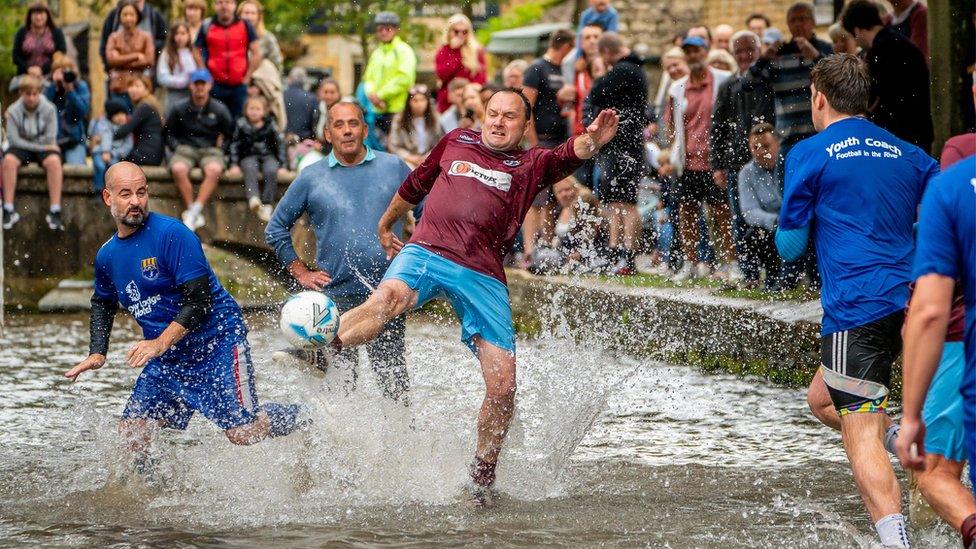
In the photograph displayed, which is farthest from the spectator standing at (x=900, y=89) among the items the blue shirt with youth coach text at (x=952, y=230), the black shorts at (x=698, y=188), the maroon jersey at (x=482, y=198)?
the blue shirt with youth coach text at (x=952, y=230)

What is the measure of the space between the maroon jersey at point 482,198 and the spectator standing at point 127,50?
11.6 meters

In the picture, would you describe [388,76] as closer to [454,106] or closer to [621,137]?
[454,106]

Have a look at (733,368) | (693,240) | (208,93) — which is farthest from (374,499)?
(208,93)

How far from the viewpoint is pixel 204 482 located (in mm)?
8062

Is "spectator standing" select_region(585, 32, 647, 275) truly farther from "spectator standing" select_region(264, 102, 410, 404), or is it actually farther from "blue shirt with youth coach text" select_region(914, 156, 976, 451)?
"blue shirt with youth coach text" select_region(914, 156, 976, 451)

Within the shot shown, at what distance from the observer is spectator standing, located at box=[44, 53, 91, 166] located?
19.2m

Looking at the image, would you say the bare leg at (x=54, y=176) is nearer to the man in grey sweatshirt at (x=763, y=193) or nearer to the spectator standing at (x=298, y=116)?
the spectator standing at (x=298, y=116)

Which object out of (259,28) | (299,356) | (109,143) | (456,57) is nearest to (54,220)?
(109,143)

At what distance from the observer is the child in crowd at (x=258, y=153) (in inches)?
719

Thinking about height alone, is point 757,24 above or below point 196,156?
above

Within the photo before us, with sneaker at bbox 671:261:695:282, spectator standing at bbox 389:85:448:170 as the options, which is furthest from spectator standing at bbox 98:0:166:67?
sneaker at bbox 671:261:695:282

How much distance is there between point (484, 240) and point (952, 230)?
3190 mm

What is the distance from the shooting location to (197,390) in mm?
7660

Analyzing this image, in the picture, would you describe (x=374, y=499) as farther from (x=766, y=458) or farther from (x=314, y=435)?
(x=766, y=458)
